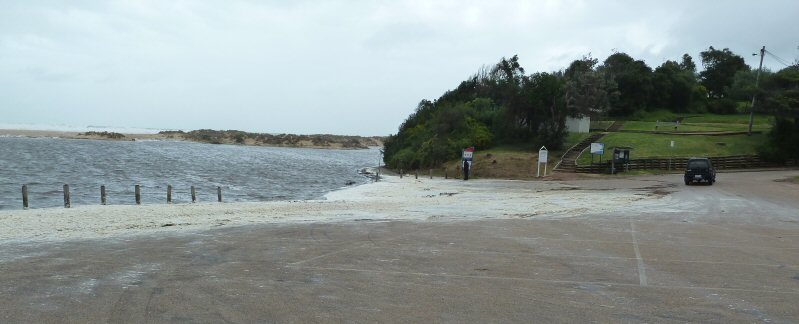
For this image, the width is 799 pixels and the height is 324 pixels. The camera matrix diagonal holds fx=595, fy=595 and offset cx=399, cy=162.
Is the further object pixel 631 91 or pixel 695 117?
pixel 631 91

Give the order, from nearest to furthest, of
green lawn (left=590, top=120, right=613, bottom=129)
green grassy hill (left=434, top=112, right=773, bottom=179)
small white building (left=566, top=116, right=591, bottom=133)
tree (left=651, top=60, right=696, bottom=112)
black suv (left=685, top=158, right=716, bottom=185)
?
black suv (left=685, top=158, right=716, bottom=185) → green grassy hill (left=434, top=112, right=773, bottom=179) → small white building (left=566, top=116, right=591, bottom=133) → green lawn (left=590, top=120, right=613, bottom=129) → tree (left=651, top=60, right=696, bottom=112)

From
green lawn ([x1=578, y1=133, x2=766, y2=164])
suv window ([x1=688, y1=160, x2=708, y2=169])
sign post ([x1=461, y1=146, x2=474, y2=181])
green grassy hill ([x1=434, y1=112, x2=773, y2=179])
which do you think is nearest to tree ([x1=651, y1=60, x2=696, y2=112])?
green grassy hill ([x1=434, y1=112, x2=773, y2=179])

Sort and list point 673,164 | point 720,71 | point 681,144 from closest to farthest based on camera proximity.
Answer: point 673,164 < point 681,144 < point 720,71

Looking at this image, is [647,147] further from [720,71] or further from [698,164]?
[720,71]

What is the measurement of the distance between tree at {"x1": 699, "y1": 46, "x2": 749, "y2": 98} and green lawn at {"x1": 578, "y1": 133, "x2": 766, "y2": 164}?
4924cm

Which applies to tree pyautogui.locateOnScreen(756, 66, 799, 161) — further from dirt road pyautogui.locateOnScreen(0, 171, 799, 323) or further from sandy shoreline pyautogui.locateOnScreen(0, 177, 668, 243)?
dirt road pyautogui.locateOnScreen(0, 171, 799, 323)

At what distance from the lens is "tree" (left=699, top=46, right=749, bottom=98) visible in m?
101

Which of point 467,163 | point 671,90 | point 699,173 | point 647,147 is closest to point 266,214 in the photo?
point 699,173

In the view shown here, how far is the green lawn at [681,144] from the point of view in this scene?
5028cm

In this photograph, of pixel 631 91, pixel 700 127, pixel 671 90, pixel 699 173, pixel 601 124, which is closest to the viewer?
pixel 699 173

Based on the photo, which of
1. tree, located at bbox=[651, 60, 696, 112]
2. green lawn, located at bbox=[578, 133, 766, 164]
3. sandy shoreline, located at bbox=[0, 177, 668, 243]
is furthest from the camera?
tree, located at bbox=[651, 60, 696, 112]

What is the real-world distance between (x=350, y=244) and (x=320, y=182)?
1478 inches

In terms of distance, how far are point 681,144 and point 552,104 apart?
11745mm

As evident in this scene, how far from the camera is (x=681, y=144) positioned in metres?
52.8
